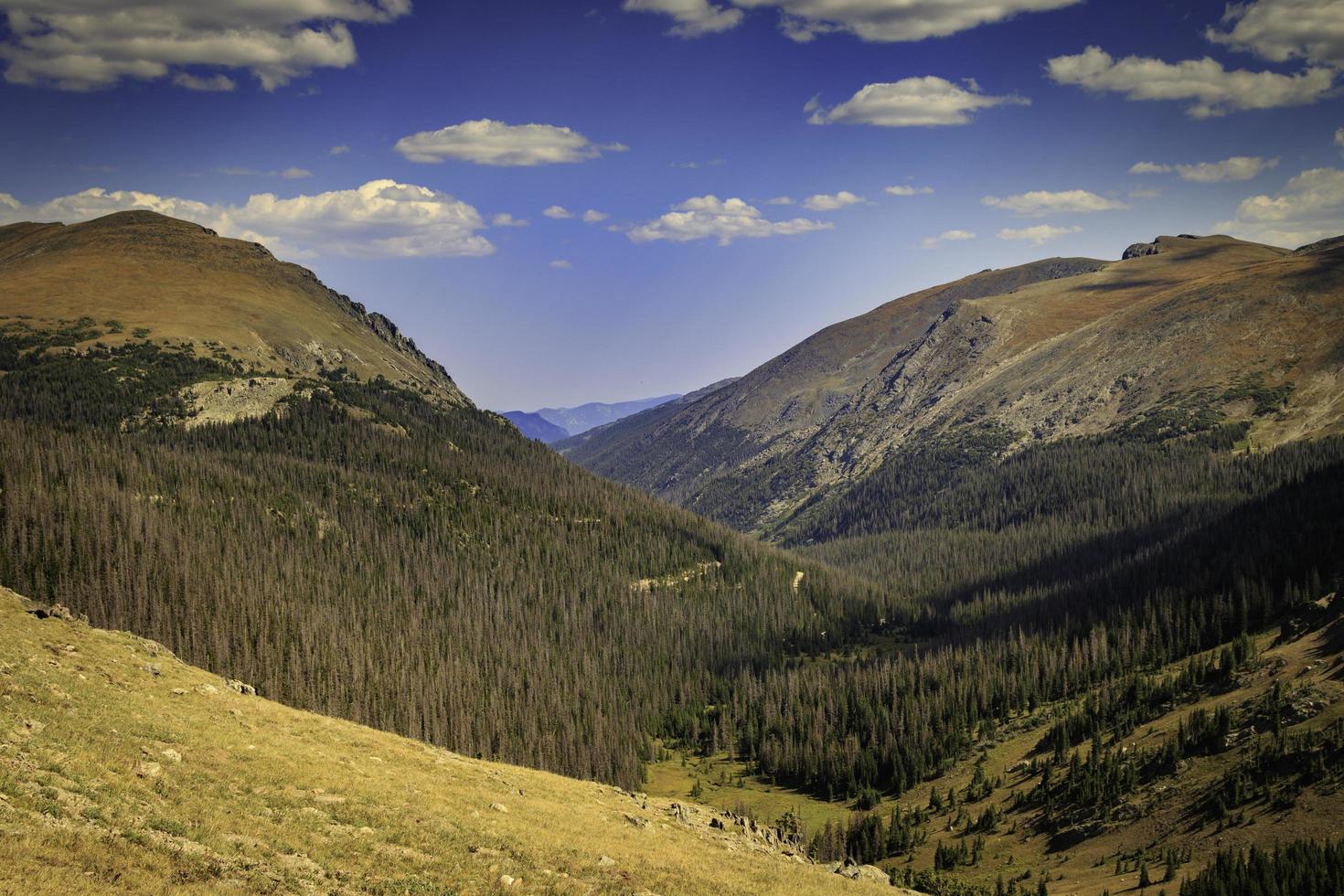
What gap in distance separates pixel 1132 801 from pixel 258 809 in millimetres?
100876

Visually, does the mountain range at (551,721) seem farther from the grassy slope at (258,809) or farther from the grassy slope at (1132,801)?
the grassy slope at (1132,801)

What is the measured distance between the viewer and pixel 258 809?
41188 mm

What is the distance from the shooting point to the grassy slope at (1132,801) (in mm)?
87688

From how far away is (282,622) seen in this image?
446ft

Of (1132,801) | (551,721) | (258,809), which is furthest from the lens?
(551,721)

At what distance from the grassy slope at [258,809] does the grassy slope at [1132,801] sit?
48.4m

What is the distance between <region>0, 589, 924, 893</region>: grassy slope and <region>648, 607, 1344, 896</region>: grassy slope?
48441mm

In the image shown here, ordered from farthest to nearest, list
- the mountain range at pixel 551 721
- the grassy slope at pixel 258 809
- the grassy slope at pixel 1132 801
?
the grassy slope at pixel 1132 801
the mountain range at pixel 551 721
the grassy slope at pixel 258 809

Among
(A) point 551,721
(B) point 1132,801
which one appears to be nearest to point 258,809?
(B) point 1132,801

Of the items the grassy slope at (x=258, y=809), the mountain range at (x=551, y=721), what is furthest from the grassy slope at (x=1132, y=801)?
the grassy slope at (x=258, y=809)

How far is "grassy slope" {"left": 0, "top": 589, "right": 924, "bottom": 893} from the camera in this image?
3105cm

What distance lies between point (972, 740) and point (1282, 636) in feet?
161

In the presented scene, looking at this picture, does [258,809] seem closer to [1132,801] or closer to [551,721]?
[1132,801]

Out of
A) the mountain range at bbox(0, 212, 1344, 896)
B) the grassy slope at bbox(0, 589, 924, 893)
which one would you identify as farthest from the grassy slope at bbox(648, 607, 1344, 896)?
the grassy slope at bbox(0, 589, 924, 893)
